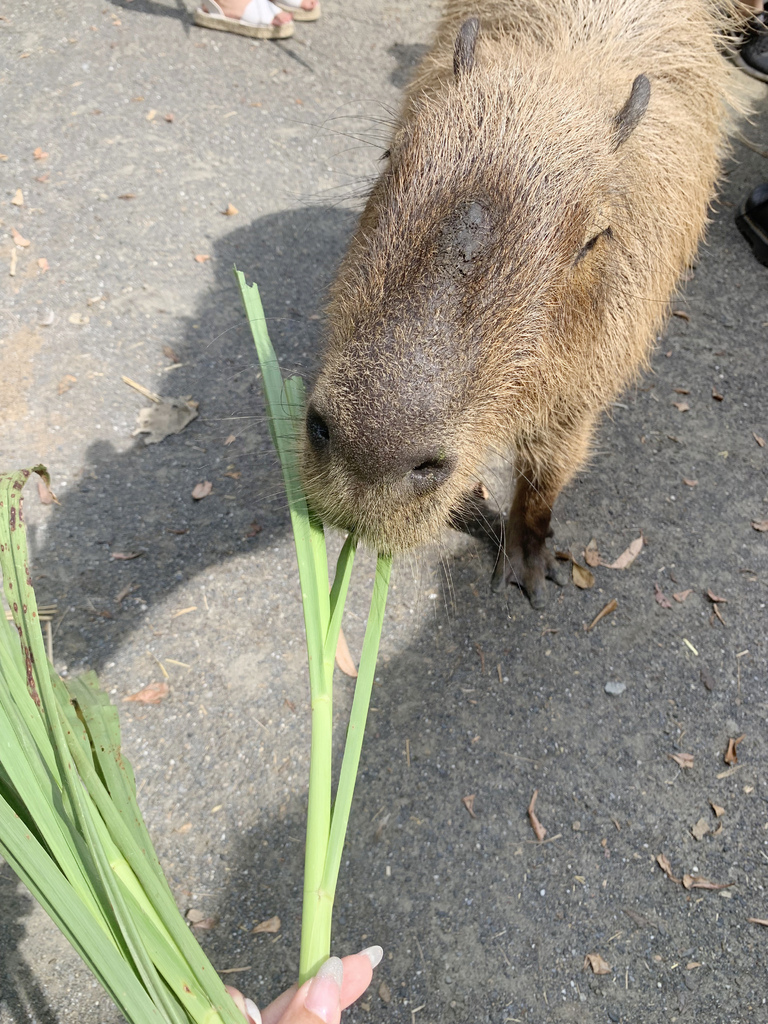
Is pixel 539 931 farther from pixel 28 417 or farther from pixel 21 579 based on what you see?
pixel 28 417

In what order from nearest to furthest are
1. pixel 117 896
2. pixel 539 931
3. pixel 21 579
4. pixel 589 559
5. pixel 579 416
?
pixel 117 896 → pixel 21 579 → pixel 539 931 → pixel 579 416 → pixel 589 559

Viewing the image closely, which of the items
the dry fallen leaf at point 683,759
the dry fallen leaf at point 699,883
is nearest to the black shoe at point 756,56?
the dry fallen leaf at point 683,759

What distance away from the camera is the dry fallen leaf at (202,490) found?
135 inches

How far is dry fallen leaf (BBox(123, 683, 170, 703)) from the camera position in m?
2.79

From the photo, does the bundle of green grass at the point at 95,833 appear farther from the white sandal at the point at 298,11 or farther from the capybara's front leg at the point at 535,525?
the white sandal at the point at 298,11

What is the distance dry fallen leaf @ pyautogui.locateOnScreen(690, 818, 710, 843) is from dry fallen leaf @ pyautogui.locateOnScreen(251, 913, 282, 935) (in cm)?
150

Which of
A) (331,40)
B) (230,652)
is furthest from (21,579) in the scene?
(331,40)

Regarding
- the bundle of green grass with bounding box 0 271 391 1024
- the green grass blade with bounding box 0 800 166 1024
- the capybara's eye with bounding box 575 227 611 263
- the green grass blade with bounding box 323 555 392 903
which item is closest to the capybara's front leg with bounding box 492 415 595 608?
the capybara's eye with bounding box 575 227 611 263

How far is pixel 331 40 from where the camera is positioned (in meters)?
6.39

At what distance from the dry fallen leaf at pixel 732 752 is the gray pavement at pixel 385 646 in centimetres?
2

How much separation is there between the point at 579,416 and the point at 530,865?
1626 millimetres

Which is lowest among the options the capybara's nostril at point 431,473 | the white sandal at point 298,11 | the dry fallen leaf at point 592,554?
the dry fallen leaf at point 592,554

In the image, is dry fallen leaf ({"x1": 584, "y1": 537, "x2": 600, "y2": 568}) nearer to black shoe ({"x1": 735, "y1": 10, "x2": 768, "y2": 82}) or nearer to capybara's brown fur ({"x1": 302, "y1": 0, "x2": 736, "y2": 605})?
capybara's brown fur ({"x1": 302, "y1": 0, "x2": 736, "y2": 605})

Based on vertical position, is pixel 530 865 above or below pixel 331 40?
below
